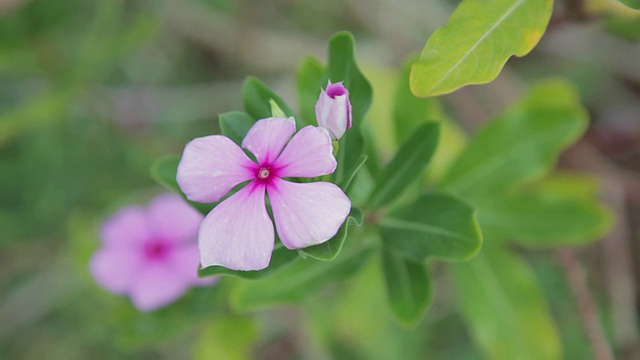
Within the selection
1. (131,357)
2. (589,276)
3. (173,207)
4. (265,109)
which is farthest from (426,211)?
(131,357)

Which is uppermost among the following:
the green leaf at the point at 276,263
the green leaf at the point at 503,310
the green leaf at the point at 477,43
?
the green leaf at the point at 477,43

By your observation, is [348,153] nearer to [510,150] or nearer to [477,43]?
[477,43]

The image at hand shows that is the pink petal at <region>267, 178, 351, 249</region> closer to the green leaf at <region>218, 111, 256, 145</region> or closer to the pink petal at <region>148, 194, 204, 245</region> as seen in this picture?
the green leaf at <region>218, 111, 256, 145</region>

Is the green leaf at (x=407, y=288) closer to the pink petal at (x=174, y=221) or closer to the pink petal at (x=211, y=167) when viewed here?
the pink petal at (x=211, y=167)

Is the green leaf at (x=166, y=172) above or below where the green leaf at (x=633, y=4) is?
below

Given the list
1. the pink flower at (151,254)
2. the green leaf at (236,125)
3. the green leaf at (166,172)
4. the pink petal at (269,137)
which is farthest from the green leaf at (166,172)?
the pink flower at (151,254)

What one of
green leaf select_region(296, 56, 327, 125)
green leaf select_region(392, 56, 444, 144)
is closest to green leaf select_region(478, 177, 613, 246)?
green leaf select_region(392, 56, 444, 144)
